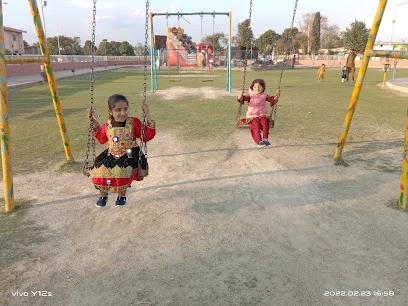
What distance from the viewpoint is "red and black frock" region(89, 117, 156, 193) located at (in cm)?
347

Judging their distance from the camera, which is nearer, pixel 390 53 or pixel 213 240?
pixel 213 240

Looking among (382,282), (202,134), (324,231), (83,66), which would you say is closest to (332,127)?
(202,134)

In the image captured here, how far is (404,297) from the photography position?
2469mm

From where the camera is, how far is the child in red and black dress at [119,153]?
3.48m

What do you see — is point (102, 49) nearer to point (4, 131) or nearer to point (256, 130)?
point (256, 130)

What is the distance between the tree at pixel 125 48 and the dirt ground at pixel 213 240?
82.6m

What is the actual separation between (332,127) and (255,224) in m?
5.40

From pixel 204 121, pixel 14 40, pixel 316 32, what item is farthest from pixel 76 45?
pixel 204 121

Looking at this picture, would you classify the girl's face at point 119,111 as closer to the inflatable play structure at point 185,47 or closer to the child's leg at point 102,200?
the child's leg at point 102,200

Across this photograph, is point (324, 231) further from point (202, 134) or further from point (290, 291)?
point (202, 134)

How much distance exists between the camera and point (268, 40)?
76375mm

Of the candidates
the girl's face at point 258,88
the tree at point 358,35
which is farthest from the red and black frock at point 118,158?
the tree at point 358,35

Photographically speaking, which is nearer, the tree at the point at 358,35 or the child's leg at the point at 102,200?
the child's leg at the point at 102,200

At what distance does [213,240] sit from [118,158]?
138 centimetres
